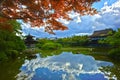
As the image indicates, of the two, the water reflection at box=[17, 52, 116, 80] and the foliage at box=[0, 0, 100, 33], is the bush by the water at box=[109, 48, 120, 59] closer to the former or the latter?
the water reflection at box=[17, 52, 116, 80]

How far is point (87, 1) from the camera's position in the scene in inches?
369

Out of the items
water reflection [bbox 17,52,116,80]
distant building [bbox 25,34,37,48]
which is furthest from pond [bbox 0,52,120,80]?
distant building [bbox 25,34,37,48]

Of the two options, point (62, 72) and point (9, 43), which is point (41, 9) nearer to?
point (62, 72)

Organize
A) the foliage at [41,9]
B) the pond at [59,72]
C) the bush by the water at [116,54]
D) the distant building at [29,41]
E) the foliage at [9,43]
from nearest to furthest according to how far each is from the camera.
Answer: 1. the foliage at [41,9]
2. the pond at [59,72]
3. the foliage at [9,43]
4. the bush by the water at [116,54]
5. the distant building at [29,41]

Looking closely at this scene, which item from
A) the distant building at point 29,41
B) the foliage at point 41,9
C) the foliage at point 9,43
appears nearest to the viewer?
the foliage at point 41,9

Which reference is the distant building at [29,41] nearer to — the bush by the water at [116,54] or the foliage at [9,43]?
the foliage at [9,43]

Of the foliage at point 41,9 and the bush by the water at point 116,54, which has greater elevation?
the foliage at point 41,9

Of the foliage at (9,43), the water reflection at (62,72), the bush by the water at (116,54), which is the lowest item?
the water reflection at (62,72)

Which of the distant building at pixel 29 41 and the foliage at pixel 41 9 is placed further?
the distant building at pixel 29 41

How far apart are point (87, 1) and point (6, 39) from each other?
22.9 m

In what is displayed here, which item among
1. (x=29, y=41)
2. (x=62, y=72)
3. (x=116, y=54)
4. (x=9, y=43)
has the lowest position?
(x=62, y=72)

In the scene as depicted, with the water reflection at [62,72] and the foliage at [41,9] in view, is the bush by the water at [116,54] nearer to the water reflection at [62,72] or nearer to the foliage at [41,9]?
the water reflection at [62,72]

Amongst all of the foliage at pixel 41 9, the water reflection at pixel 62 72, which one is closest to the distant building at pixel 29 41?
the water reflection at pixel 62 72

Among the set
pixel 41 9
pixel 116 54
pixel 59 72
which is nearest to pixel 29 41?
pixel 116 54
